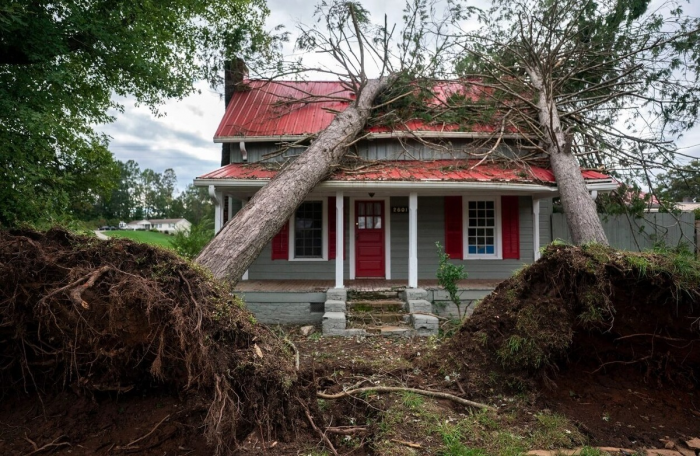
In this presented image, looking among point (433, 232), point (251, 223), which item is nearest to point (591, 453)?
point (251, 223)

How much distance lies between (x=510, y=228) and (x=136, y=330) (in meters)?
8.95

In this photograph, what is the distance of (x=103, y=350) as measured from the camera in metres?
2.96

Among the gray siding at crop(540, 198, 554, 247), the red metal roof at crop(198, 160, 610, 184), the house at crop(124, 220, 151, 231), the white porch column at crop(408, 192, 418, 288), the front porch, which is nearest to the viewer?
the front porch

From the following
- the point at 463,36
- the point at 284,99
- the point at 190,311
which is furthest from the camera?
the point at 284,99

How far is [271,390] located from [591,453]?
7.94ft

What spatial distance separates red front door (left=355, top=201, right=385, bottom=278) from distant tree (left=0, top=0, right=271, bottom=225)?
529 cm

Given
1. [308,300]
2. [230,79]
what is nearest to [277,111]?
[230,79]

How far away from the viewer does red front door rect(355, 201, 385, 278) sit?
980cm

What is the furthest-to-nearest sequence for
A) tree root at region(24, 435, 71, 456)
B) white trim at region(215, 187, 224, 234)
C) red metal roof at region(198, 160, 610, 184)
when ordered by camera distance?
white trim at region(215, 187, 224, 234)
red metal roof at region(198, 160, 610, 184)
tree root at region(24, 435, 71, 456)

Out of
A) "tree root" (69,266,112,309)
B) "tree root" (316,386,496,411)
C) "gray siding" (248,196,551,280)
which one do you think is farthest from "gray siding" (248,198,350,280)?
"tree root" (69,266,112,309)

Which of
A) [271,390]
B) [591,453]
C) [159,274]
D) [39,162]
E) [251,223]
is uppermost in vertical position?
[39,162]

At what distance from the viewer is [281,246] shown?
9.67 meters

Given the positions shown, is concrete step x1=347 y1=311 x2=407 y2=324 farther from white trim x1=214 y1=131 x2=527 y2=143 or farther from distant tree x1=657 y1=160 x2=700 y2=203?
distant tree x1=657 y1=160 x2=700 y2=203

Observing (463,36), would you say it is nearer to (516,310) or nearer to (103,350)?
(516,310)
